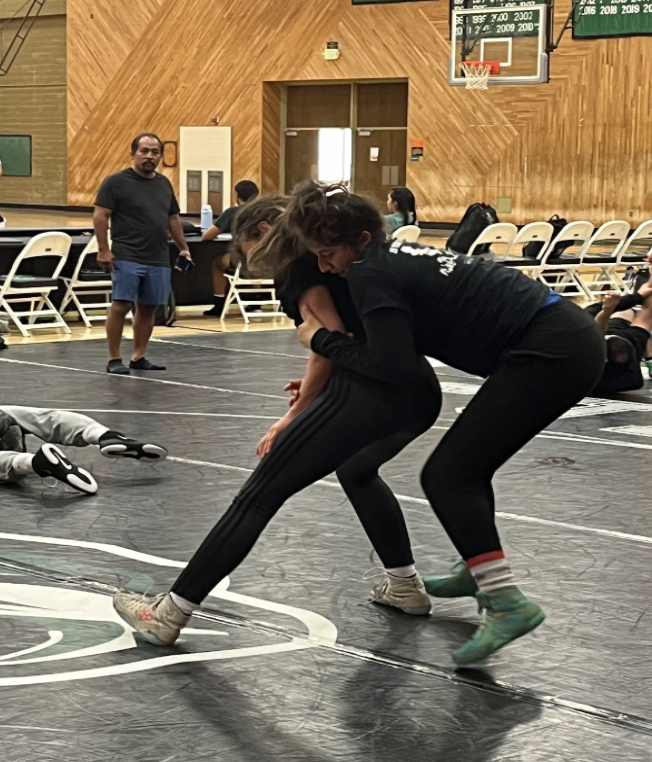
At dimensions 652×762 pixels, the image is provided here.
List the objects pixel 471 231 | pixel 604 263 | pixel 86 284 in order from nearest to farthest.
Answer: pixel 86 284
pixel 471 231
pixel 604 263

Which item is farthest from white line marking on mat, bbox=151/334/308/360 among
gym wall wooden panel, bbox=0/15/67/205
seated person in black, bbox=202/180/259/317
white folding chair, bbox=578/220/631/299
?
gym wall wooden panel, bbox=0/15/67/205

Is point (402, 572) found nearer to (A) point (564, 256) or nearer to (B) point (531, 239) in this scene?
(B) point (531, 239)

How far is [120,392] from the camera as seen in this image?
32.4 feet

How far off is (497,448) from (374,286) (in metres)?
0.60

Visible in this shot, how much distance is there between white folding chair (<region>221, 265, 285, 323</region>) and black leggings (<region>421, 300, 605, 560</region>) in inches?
432

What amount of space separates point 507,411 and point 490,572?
468 millimetres

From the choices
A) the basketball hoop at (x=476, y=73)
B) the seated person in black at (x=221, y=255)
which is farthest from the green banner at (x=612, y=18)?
the seated person in black at (x=221, y=255)

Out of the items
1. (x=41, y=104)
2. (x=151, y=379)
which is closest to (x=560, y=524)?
(x=151, y=379)

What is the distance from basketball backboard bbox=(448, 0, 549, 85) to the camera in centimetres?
2270

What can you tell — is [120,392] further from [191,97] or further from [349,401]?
[191,97]

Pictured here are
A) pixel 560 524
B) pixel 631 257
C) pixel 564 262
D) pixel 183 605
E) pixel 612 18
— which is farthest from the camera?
pixel 612 18

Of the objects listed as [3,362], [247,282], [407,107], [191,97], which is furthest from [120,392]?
[191,97]

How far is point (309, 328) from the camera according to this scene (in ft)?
13.4

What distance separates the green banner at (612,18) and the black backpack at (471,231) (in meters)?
5.57
